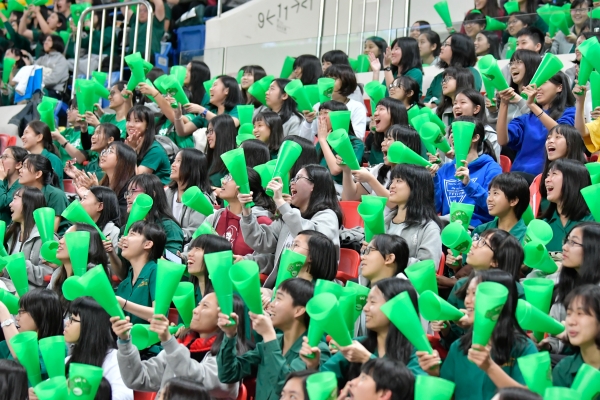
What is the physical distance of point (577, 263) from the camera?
3.98m

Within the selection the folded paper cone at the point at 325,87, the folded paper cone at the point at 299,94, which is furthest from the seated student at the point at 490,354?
the folded paper cone at the point at 325,87

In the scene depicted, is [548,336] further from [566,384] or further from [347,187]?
[347,187]

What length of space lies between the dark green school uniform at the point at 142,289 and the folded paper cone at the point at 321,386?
1.76 metres

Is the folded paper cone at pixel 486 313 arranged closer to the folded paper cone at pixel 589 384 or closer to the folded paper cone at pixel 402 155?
the folded paper cone at pixel 589 384

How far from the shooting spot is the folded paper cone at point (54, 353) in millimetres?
3906

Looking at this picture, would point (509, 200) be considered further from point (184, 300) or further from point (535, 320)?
point (184, 300)

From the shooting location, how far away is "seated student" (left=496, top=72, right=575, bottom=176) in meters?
5.74

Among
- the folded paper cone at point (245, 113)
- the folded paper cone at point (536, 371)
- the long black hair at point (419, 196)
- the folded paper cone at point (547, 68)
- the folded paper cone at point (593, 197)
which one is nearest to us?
the folded paper cone at point (536, 371)

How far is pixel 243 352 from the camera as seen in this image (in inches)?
157

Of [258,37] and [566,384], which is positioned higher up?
[258,37]

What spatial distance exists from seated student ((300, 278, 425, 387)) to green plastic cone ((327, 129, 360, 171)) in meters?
1.48

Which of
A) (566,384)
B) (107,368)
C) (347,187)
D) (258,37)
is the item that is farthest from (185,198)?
(258,37)

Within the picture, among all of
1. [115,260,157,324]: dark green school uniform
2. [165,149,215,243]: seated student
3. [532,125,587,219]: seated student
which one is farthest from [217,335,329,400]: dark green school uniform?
[165,149,215,243]: seated student

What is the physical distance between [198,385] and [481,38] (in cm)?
442
